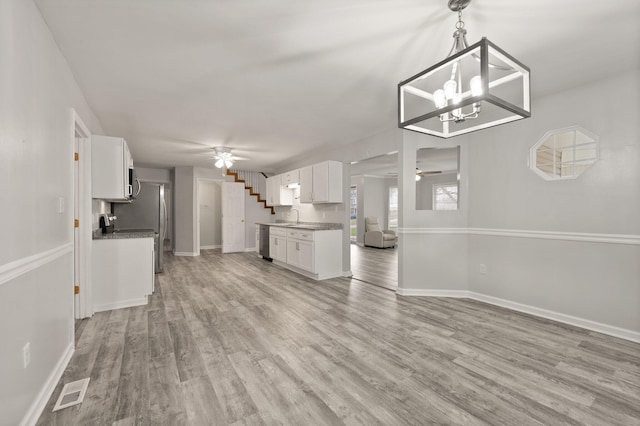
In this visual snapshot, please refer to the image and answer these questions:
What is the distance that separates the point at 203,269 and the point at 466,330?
4880mm

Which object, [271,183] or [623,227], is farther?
[271,183]

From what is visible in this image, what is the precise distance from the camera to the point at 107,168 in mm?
3361

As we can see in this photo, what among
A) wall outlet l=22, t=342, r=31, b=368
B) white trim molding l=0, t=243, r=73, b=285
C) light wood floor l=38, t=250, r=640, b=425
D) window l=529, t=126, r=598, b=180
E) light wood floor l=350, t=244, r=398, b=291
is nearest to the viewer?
white trim molding l=0, t=243, r=73, b=285

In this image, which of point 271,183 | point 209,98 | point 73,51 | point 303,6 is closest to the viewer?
point 303,6

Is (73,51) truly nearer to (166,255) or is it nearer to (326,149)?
(326,149)

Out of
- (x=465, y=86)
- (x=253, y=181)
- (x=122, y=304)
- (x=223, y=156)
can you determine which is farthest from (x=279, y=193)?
(x=465, y=86)

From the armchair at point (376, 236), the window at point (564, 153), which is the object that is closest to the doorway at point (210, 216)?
the armchair at point (376, 236)

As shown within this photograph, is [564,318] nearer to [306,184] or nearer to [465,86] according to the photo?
[465,86]

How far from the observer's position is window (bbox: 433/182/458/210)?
347 inches

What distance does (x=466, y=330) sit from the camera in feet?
9.25

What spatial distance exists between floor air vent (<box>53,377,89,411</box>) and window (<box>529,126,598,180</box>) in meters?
4.62

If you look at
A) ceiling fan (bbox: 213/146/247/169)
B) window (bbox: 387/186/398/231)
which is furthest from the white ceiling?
window (bbox: 387/186/398/231)

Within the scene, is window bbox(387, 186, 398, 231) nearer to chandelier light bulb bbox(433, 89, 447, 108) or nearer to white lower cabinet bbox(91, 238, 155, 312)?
white lower cabinet bbox(91, 238, 155, 312)

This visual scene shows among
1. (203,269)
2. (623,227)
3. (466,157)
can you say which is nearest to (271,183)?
(203,269)
